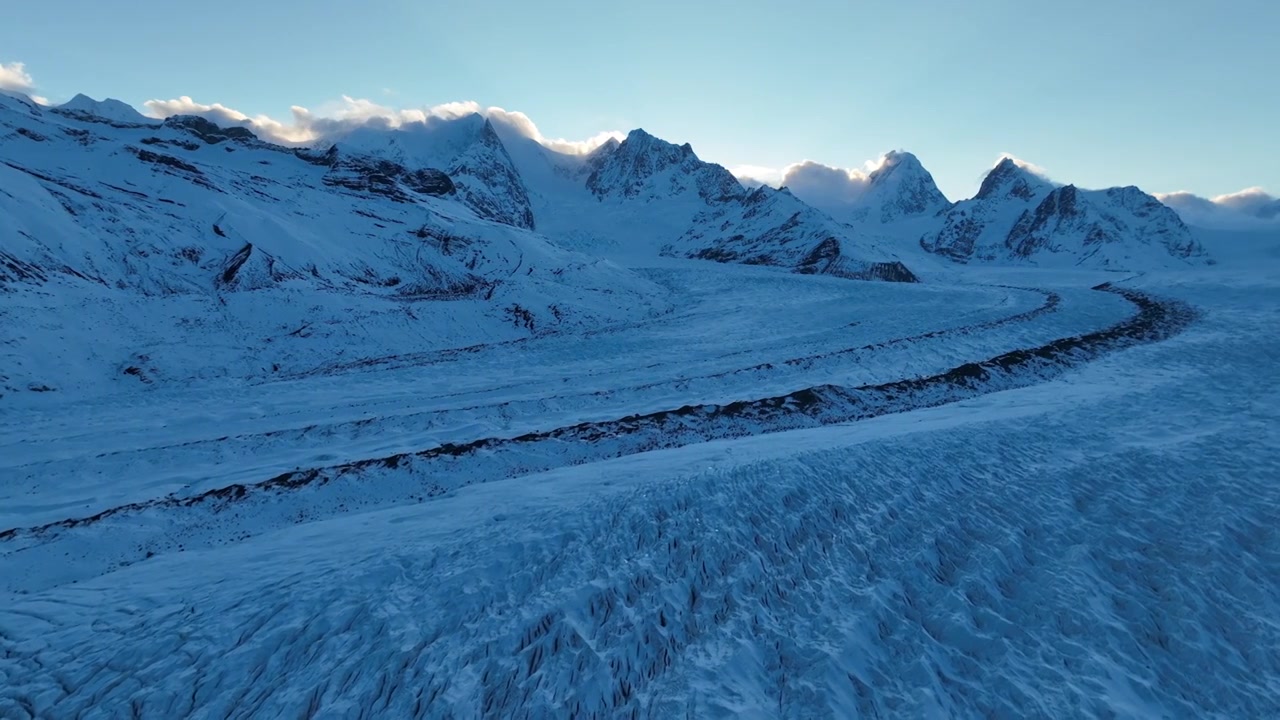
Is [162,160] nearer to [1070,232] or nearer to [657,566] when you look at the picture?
[657,566]

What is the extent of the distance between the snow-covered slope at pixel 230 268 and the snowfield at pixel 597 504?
0.30 m

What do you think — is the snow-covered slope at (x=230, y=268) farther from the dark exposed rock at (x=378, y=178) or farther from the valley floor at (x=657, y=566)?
the valley floor at (x=657, y=566)

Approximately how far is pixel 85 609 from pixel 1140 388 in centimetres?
2623

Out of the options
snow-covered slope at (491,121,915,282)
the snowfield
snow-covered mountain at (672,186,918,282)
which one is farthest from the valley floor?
snow-covered slope at (491,121,915,282)

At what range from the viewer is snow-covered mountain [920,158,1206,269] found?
155625 mm

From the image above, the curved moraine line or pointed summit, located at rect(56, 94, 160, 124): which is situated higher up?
pointed summit, located at rect(56, 94, 160, 124)

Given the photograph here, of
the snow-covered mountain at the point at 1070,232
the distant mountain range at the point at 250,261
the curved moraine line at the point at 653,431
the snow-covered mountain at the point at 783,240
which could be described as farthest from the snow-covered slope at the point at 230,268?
the snow-covered mountain at the point at 1070,232

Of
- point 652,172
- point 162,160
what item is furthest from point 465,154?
point 162,160

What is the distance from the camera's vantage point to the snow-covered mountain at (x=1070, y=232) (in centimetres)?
15562

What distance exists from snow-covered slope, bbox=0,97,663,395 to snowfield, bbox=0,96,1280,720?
30cm

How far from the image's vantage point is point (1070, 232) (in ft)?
538

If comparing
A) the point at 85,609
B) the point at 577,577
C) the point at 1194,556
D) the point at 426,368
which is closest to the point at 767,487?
the point at 577,577

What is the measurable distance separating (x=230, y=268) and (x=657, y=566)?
35391mm

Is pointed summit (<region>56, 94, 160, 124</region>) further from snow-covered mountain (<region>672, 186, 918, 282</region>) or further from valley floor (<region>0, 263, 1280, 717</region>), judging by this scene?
valley floor (<region>0, 263, 1280, 717</region>)
